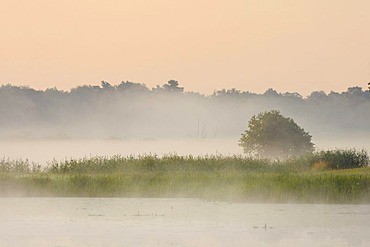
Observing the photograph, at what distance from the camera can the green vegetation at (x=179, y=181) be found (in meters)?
35.4

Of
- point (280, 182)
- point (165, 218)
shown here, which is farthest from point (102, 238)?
point (280, 182)

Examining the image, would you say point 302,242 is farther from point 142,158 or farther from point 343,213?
point 142,158

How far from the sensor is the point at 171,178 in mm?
38062

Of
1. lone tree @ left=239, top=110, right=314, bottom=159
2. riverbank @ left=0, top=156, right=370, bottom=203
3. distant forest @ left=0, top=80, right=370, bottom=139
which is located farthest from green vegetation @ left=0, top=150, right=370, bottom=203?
distant forest @ left=0, top=80, right=370, bottom=139

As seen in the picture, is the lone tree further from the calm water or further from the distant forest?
the distant forest

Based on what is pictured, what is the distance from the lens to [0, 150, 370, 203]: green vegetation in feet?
116

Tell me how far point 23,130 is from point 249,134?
6573cm

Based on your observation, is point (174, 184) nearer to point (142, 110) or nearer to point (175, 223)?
point (175, 223)

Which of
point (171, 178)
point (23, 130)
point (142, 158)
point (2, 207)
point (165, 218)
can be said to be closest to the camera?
point (165, 218)

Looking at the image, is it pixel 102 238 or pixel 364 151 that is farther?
pixel 364 151

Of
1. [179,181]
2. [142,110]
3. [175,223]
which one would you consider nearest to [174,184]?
[179,181]

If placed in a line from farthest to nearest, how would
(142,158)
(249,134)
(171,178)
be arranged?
(249,134) < (142,158) < (171,178)

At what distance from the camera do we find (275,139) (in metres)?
56.8

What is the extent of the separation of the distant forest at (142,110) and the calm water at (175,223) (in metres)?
85.6
